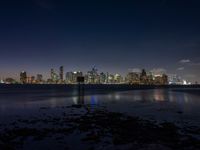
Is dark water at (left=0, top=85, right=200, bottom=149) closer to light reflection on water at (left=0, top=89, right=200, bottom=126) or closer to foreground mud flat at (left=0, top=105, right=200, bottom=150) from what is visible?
light reflection on water at (left=0, top=89, right=200, bottom=126)

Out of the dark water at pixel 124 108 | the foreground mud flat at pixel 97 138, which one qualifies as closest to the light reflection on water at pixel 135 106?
the dark water at pixel 124 108

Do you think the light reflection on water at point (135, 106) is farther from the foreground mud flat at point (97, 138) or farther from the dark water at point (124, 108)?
the foreground mud flat at point (97, 138)

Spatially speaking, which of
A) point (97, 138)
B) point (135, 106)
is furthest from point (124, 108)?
point (97, 138)

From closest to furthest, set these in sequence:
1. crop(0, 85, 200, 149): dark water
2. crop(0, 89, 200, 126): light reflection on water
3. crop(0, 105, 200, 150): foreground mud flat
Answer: crop(0, 105, 200, 150): foreground mud flat, crop(0, 85, 200, 149): dark water, crop(0, 89, 200, 126): light reflection on water

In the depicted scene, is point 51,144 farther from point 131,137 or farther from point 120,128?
point 120,128

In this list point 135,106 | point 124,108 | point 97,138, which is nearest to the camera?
point 97,138

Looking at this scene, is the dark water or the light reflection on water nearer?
the dark water

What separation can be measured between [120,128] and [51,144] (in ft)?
21.8

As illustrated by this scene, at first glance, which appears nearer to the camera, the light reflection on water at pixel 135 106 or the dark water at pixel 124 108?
the dark water at pixel 124 108


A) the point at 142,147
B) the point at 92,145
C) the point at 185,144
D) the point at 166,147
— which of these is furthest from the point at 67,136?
the point at 185,144

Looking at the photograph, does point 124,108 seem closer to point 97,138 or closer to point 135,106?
point 135,106

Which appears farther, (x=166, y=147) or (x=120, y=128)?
(x=120, y=128)

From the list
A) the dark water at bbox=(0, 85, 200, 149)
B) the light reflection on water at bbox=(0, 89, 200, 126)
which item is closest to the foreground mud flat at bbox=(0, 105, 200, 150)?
the dark water at bbox=(0, 85, 200, 149)

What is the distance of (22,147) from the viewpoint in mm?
12781
